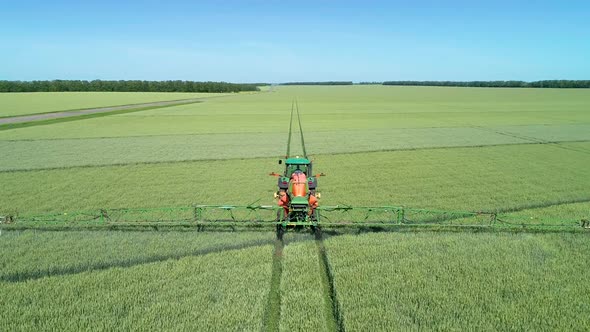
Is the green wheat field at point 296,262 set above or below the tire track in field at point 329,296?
above

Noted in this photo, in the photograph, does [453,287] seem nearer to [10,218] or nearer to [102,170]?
[10,218]

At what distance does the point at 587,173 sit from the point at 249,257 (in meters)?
20.1

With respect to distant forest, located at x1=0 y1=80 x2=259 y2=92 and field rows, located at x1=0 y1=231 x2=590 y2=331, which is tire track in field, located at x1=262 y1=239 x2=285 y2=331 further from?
distant forest, located at x1=0 y1=80 x2=259 y2=92

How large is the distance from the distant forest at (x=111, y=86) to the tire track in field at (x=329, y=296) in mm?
141131

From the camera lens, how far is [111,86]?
13262 cm

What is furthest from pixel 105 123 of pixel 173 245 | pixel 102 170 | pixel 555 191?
pixel 555 191

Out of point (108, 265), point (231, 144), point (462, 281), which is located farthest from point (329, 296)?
point (231, 144)

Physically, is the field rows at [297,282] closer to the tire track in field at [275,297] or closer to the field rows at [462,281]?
the field rows at [462,281]

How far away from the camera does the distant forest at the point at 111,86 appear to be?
Result: 388 ft

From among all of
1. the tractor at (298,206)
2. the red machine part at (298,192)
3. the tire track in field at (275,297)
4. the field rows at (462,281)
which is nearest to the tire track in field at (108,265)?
the tire track in field at (275,297)

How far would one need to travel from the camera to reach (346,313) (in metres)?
7.05

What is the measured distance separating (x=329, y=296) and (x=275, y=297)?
1248 mm

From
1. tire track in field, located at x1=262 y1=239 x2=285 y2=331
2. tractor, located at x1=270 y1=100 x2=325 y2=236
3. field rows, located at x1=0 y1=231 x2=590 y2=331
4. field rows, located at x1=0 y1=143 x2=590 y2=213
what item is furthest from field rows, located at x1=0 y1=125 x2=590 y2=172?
tire track in field, located at x1=262 y1=239 x2=285 y2=331

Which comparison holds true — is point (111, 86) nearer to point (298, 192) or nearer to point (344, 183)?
point (344, 183)
